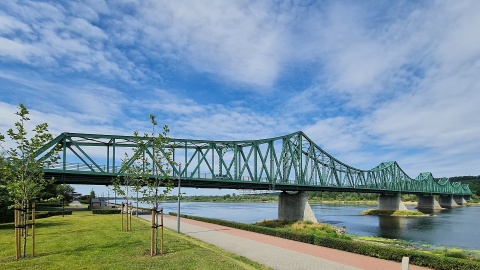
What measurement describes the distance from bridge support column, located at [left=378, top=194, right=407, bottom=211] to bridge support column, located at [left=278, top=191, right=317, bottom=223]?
49625 millimetres

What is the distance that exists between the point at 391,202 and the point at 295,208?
54248 mm

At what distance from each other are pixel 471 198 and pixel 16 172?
218013mm

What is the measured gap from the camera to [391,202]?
9619 centimetres

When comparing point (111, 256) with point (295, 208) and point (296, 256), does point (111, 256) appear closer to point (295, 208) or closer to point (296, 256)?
point (296, 256)

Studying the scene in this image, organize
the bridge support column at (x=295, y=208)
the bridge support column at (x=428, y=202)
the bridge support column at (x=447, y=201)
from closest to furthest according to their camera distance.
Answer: the bridge support column at (x=295, y=208) < the bridge support column at (x=428, y=202) < the bridge support column at (x=447, y=201)

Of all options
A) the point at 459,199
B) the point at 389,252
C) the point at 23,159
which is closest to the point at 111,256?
the point at 23,159

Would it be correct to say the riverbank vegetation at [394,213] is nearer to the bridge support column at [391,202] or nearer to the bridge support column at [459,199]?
the bridge support column at [391,202]

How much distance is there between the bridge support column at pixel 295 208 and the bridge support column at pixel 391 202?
163ft

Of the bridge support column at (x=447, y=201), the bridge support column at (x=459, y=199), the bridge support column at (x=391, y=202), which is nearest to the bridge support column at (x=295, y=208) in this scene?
the bridge support column at (x=391, y=202)

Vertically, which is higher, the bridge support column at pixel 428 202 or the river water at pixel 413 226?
the river water at pixel 413 226

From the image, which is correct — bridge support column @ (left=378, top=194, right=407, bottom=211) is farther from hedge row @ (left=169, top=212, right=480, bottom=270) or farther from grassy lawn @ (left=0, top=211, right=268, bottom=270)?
grassy lawn @ (left=0, top=211, right=268, bottom=270)

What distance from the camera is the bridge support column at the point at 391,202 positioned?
93625 millimetres

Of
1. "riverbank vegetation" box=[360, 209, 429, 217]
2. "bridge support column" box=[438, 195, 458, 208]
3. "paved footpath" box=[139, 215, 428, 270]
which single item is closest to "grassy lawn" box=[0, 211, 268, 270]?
"paved footpath" box=[139, 215, 428, 270]

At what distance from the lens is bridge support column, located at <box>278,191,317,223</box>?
5241 cm
